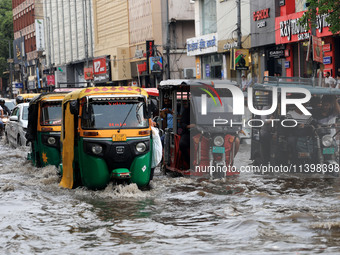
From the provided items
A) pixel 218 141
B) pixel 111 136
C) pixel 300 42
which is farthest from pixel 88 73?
pixel 111 136

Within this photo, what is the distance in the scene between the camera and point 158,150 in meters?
14.5

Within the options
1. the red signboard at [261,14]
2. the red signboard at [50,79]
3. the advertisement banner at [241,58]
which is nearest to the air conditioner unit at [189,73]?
the advertisement banner at [241,58]

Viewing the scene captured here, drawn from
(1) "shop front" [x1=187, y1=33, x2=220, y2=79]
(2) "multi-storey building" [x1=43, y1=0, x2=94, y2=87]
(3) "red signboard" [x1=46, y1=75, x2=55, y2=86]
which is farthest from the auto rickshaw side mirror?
(3) "red signboard" [x1=46, y1=75, x2=55, y2=86]

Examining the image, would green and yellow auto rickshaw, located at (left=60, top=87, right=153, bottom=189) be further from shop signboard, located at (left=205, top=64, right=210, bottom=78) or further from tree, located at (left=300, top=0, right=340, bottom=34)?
shop signboard, located at (left=205, top=64, right=210, bottom=78)

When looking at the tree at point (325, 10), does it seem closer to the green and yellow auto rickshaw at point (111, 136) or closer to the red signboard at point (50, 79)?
the green and yellow auto rickshaw at point (111, 136)

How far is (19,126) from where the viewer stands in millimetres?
25594

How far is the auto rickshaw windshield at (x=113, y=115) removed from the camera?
13.7m

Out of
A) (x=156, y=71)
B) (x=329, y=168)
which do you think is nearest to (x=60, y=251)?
(x=329, y=168)

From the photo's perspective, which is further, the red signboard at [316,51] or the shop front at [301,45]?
the shop front at [301,45]

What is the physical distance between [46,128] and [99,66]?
49938mm

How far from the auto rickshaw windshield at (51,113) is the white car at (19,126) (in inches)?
220

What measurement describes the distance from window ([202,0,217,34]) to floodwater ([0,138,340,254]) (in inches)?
1202

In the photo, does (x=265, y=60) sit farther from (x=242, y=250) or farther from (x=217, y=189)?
(x=242, y=250)

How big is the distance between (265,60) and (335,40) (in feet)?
23.2
